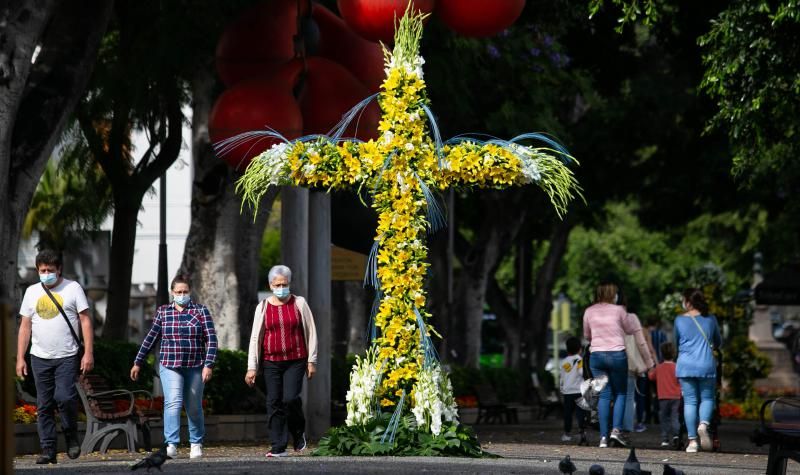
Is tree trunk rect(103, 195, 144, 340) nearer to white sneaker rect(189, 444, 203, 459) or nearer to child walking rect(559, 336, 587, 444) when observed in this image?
child walking rect(559, 336, 587, 444)

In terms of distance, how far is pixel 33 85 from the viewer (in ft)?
53.5

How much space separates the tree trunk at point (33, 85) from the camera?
49.0ft

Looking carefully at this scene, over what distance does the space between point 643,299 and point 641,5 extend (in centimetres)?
5745

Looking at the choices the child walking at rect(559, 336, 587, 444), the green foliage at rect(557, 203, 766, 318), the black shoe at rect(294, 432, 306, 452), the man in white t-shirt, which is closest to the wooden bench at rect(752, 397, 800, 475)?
the black shoe at rect(294, 432, 306, 452)

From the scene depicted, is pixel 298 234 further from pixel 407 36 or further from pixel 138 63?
pixel 407 36

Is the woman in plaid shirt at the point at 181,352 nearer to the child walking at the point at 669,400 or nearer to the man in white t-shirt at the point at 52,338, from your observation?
the man in white t-shirt at the point at 52,338

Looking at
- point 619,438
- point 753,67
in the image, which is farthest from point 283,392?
point 753,67

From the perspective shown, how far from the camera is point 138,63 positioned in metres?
21.5

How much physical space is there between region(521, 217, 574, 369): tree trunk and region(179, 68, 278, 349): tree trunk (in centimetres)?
1514

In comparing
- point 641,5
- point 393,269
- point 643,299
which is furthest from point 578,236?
point 393,269

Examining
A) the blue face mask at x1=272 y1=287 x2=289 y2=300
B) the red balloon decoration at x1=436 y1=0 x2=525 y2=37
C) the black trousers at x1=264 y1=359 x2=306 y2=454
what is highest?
the red balloon decoration at x1=436 y1=0 x2=525 y2=37

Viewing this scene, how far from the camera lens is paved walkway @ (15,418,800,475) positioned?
462 inches

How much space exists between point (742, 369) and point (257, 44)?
19755mm

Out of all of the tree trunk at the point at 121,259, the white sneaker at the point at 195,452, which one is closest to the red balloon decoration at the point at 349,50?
the white sneaker at the point at 195,452
